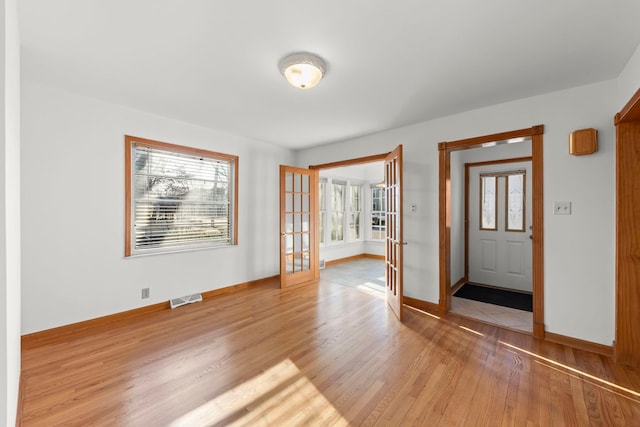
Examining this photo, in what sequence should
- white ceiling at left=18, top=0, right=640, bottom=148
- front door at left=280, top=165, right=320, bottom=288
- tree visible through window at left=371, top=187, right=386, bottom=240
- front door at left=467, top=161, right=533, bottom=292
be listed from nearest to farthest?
white ceiling at left=18, top=0, right=640, bottom=148 → front door at left=467, top=161, right=533, bottom=292 → front door at left=280, top=165, right=320, bottom=288 → tree visible through window at left=371, top=187, right=386, bottom=240

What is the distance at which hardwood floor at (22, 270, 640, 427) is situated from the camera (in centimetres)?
166

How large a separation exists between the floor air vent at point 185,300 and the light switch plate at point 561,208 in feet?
13.8

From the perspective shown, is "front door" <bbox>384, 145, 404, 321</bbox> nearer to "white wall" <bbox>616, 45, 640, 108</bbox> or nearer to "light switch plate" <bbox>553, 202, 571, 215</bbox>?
"light switch plate" <bbox>553, 202, 571, 215</bbox>

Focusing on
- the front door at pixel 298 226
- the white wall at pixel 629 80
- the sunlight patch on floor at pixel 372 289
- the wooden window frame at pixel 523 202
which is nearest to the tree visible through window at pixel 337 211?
the front door at pixel 298 226

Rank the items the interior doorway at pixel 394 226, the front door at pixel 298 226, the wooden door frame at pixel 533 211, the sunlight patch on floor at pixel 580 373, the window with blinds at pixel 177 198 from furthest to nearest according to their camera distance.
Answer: the front door at pixel 298 226
the window with blinds at pixel 177 198
the interior doorway at pixel 394 226
the wooden door frame at pixel 533 211
the sunlight patch on floor at pixel 580 373

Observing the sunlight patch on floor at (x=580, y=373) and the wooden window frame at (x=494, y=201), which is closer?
the sunlight patch on floor at (x=580, y=373)

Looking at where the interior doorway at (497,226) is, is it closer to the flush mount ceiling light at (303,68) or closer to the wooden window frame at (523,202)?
the wooden window frame at (523,202)

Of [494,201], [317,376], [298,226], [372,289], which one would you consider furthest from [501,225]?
[317,376]

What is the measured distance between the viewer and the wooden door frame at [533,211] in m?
2.64

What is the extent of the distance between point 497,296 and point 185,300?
4378 millimetres

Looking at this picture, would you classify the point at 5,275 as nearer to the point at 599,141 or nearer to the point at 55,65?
the point at 55,65

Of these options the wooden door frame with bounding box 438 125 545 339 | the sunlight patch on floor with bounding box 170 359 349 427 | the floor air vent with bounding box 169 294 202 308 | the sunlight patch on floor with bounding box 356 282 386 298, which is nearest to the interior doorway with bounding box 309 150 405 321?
the sunlight patch on floor with bounding box 356 282 386 298

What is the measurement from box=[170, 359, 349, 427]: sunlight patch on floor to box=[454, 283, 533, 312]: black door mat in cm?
302

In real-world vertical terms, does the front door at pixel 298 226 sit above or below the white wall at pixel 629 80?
below
